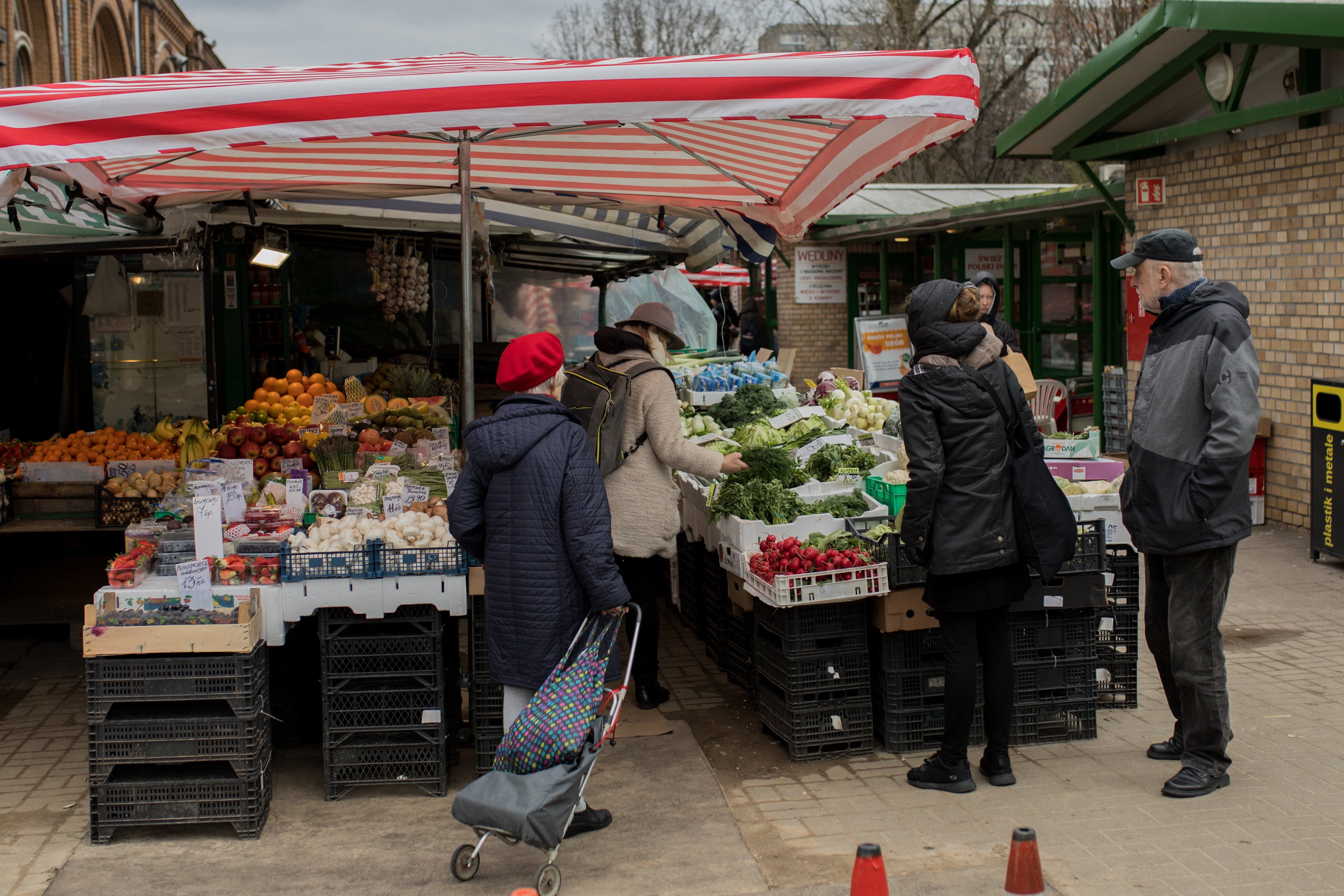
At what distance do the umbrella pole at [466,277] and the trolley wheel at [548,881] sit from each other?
2107mm

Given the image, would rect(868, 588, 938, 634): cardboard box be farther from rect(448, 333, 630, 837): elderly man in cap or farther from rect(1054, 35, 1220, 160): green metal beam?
rect(1054, 35, 1220, 160): green metal beam

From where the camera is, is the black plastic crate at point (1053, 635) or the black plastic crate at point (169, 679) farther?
the black plastic crate at point (1053, 635)

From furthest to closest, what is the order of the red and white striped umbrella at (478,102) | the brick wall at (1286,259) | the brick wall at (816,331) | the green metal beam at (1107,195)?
1. the brick wall at (816,331)
2. the green metal beam at (1107,195)
3. the brick wall at (1286,259)
4. the red and white striped umbrella at (478,102)

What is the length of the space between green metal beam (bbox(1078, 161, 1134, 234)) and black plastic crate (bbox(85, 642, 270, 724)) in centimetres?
952

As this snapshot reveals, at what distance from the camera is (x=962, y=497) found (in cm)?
429

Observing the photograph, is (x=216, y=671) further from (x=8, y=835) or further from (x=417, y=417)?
(x=417, y=417)

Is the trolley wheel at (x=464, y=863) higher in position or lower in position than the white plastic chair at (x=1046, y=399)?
lower

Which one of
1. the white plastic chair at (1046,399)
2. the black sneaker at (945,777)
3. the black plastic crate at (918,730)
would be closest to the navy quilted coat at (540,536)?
the black sneaker at (945,777)

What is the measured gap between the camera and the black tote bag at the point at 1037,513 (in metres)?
4.31

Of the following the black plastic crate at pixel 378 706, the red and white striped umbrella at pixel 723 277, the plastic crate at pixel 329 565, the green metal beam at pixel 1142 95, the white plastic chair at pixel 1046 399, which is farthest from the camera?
the red and white striped umbrella at pixel 723 277

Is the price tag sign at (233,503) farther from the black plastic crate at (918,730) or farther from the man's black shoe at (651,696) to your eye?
the black plastic crate at (918,730)

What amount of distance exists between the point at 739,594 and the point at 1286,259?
6.33 metres

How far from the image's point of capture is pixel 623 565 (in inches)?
212

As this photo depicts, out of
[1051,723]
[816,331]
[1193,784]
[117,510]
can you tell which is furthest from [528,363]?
[816,331]
